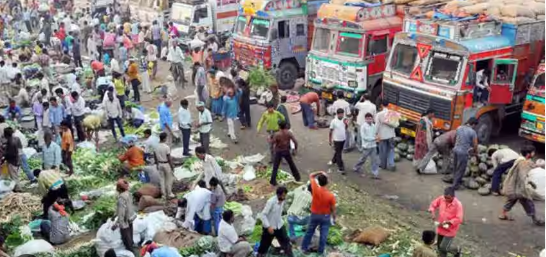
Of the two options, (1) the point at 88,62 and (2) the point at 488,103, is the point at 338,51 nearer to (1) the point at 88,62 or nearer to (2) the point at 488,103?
(2) the point at 488,103

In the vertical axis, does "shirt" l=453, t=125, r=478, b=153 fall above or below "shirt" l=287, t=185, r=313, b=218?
above

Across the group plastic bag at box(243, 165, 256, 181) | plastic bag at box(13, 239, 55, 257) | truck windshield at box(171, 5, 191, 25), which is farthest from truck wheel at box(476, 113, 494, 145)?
truck windshield at box(171, 5, 191, 25)

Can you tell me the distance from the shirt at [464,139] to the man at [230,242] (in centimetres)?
500

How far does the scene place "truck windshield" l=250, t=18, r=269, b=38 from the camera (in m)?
20.0

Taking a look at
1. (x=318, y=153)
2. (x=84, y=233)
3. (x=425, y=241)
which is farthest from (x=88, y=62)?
(x=425, y=241)

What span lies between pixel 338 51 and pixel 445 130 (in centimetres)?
429

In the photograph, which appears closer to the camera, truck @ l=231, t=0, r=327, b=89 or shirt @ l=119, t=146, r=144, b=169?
shirt @ l=119, t=146, r=144, b=169

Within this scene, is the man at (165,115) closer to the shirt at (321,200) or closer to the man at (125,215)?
the man at (125,215)

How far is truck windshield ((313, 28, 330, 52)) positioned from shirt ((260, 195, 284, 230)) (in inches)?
356

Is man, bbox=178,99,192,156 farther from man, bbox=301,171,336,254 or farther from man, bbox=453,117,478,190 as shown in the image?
man, bbox=453,117,478,190

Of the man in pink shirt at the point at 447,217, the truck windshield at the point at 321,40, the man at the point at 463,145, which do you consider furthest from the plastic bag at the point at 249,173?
the truck windshield at the point at 321,40

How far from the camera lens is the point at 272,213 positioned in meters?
9.31

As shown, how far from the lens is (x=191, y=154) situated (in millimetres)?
14984

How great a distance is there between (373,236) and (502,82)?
5.72 m
